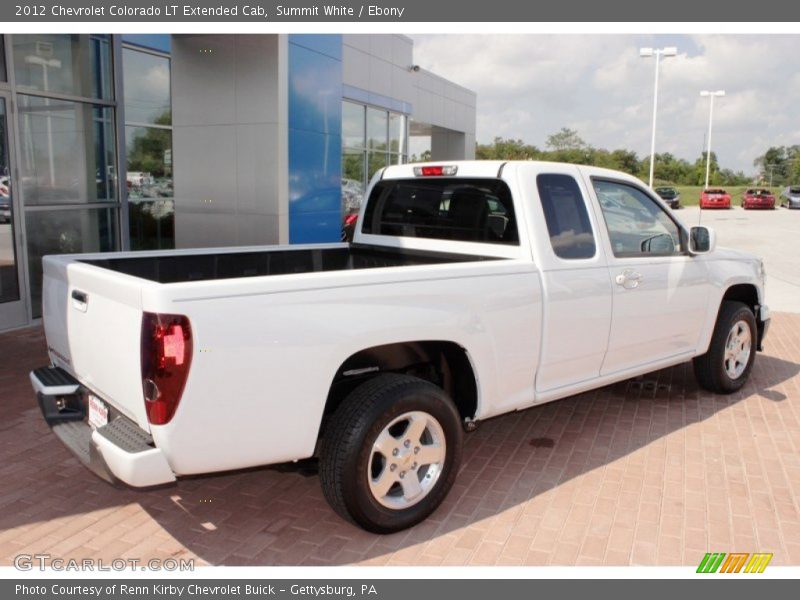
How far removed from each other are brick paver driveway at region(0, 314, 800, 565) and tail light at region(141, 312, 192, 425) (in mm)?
585

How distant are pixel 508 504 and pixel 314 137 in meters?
6.99

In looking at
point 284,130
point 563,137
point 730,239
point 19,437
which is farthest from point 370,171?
point 563,137

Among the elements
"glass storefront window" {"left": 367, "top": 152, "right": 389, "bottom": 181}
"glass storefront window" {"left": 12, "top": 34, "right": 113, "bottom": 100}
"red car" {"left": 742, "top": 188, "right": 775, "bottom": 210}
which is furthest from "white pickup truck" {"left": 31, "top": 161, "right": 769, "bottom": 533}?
"red car" {"left": 742, "top": 188, "right": 775, "bottom": 210}

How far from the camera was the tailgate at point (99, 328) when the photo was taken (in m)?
2.91

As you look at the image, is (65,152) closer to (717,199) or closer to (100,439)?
(100,439)

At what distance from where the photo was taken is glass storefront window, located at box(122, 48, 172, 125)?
467 inches

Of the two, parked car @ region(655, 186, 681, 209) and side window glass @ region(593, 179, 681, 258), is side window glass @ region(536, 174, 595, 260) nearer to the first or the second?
side window glass @ region(593, 179, 681, 258)

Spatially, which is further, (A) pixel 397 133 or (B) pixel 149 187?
(A) pixel 397 133

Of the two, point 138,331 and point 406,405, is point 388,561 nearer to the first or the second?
point 406,405

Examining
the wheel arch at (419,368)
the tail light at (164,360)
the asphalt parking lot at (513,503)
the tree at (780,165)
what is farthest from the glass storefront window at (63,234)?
the tree at (780,165)

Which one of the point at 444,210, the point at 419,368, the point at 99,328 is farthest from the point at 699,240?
the point at 99,328

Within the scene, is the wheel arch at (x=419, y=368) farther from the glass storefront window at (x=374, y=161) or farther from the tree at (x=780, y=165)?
the tree at (x=780, y=165)

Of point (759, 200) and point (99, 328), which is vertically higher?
point (759, 200)

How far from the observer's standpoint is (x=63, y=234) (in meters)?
8.46
